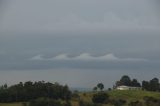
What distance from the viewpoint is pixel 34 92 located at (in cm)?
15138

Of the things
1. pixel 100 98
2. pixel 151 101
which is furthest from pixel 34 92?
pixel 151 101

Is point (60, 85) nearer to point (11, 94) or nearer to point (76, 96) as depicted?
point (76, 96)

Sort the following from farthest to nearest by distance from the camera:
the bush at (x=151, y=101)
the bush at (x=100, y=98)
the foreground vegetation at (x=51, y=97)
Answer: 1. the bush at (x=100, y=98)
2. the bush at (x=151, y=101)
3. the foreground vegetation at (x=51, y=97)

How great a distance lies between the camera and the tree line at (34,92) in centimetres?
14650

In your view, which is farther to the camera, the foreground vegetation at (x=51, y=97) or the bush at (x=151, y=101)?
the bush at (x=151, y=101)

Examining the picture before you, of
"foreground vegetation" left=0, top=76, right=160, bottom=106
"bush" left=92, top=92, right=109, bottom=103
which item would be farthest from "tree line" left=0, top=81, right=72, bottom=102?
"bush" left=92, top=92, right=109, bottom=103

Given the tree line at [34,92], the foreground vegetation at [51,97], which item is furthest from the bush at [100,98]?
the tree line at [34,92]

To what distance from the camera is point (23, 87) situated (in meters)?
157

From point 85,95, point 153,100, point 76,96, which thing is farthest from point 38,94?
point 153,100

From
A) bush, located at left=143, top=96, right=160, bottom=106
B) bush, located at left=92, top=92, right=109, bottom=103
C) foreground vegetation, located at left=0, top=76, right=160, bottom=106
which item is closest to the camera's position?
foreground vegetation, located at left=0, top=76, right=160, bottom=106

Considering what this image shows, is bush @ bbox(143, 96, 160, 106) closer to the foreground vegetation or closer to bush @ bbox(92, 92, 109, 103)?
the foreground vegetation

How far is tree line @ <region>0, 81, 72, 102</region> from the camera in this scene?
14650cm

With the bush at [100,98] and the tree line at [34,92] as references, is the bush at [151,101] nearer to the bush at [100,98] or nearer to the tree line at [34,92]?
the bush at [100,98]

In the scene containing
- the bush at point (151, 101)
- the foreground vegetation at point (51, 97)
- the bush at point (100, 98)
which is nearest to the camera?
the foreground vegetation at point (51, 97)
